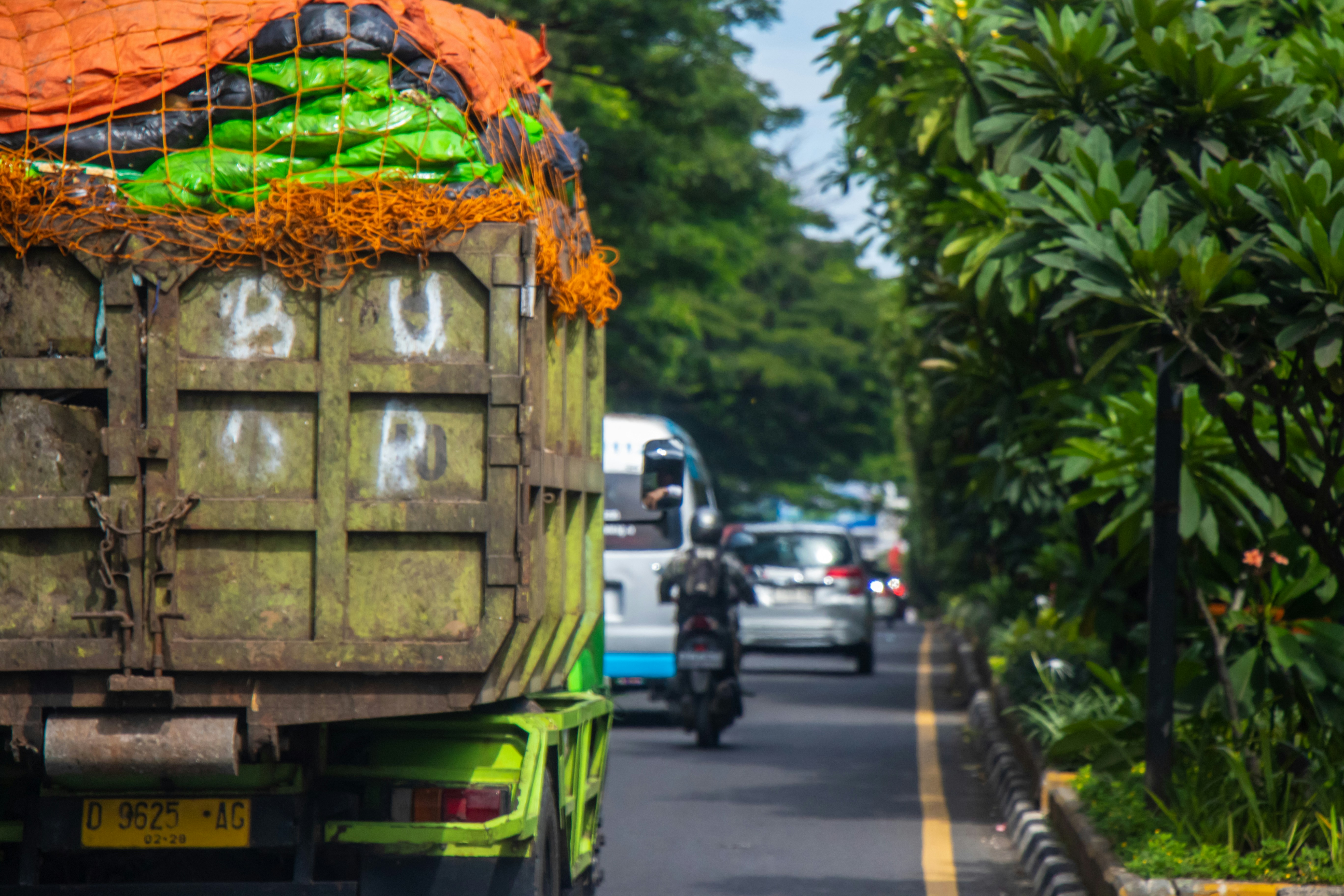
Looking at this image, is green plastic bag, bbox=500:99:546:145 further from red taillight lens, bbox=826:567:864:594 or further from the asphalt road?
red taillight lens, bbox=826:567:864:594

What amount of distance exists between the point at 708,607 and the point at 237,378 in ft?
28.8

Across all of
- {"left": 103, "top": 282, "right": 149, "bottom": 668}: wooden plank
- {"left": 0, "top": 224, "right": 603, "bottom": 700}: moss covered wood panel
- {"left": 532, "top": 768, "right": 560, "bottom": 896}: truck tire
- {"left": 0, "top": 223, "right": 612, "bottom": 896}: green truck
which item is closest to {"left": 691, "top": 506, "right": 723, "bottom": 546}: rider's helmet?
{"left": 532, "top": 768, "right": 560, "bottom": 896}: truck tire

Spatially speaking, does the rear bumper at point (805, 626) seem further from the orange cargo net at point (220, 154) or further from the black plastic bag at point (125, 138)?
the black plastic bag at point (125, 138)

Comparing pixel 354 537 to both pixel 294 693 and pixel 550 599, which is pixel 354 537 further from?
pixel 550 599

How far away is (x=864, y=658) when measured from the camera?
2261 cm

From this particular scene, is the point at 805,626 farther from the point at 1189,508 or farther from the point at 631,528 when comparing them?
the point at 1189,508

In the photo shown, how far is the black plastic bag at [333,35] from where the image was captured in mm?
5242

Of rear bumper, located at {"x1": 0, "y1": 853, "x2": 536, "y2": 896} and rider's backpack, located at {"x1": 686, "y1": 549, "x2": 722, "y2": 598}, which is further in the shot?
rider's backpack, located at {"x1": 686, "y1": 549, "x2": 722, "y2": 598}

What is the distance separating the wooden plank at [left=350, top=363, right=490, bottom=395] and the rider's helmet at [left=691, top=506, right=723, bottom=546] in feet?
27.1

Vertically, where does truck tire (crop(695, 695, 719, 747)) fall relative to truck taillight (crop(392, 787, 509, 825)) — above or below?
below

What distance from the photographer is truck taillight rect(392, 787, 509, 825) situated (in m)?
5.21

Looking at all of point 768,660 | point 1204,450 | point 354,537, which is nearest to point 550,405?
point 354,537

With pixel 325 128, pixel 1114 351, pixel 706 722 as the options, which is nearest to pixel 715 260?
pixel 706 722

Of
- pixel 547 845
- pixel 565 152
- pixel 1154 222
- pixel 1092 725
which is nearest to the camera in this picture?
pixel 547 845
